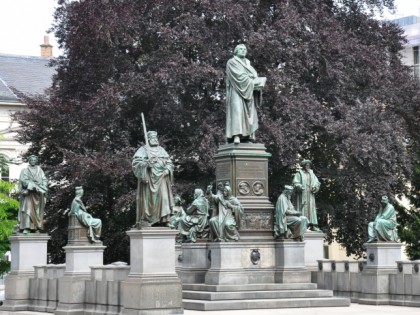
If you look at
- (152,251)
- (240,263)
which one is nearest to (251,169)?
(240,263)

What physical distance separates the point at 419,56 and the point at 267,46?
3207 cm

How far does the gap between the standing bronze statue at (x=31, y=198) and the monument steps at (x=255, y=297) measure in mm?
5471

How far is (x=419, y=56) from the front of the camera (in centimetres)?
6731

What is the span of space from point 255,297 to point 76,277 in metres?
3.97

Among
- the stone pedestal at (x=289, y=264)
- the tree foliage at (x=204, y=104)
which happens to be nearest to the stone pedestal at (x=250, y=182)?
the stone pedestal at (x=289, y=264)

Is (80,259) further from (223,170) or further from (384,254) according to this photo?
(384,254)

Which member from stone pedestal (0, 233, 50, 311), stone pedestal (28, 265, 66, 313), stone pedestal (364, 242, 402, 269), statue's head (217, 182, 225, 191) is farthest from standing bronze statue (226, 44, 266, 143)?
stone pedestal (0, 233, 50, 311)

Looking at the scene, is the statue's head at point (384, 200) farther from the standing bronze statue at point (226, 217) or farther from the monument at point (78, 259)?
the monument at point (78, 259)

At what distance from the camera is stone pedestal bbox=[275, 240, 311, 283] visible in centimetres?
2481

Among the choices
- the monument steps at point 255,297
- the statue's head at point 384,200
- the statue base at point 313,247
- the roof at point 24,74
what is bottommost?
the monument steps at point 255,297

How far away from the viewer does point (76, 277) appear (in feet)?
80.2

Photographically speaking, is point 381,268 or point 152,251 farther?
point 381,268

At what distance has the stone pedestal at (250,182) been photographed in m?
25.1

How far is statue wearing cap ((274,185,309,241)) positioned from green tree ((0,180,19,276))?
17.4 metres
